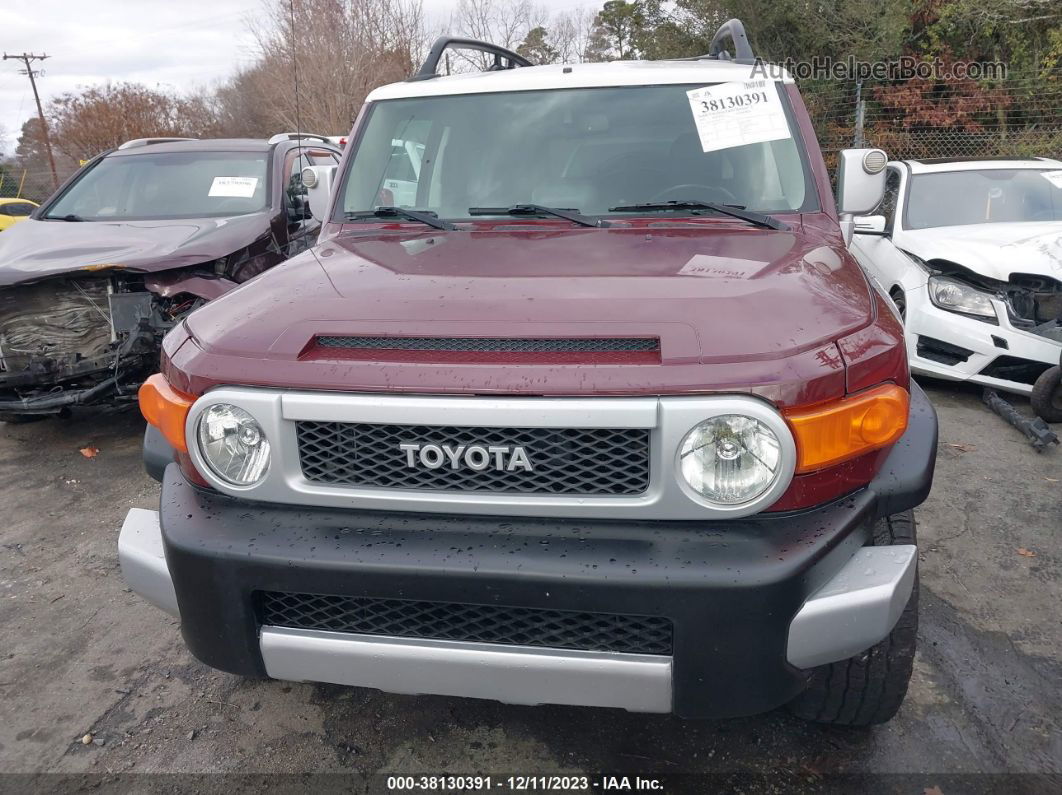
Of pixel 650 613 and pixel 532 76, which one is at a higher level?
pixel 532 76

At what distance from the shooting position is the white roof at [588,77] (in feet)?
9.41

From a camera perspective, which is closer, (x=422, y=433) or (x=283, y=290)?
(x=422, y=433)

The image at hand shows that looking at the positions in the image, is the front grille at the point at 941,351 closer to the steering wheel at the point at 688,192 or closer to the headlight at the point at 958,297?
the headlight at the point at 958,297

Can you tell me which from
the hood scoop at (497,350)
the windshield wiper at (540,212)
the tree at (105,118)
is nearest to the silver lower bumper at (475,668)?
the hood scoop at (497,350)

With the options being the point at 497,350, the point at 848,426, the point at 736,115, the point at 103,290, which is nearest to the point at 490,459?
the point at 497,350

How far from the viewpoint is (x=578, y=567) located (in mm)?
1590

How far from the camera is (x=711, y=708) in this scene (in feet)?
5.41

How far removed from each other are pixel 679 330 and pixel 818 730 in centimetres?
138

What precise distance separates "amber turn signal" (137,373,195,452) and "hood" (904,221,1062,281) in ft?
16.0

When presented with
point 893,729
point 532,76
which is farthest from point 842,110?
point 893,729

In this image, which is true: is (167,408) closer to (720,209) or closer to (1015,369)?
(720,209)

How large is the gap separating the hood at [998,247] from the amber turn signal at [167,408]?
4864mm

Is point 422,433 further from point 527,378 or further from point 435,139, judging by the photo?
point 435,139

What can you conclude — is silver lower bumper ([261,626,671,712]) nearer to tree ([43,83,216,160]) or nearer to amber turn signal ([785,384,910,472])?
amber turn signal ([785,384,910,472])
